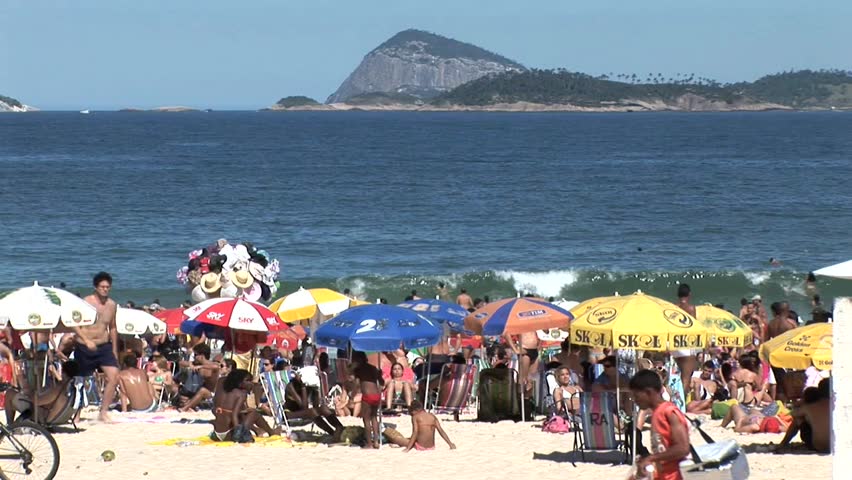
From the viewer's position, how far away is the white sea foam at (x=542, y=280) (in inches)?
1316

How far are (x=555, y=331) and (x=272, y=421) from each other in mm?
4789

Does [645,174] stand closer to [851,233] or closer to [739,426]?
[851,233]

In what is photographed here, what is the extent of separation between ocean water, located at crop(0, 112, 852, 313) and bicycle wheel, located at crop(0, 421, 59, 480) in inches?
840

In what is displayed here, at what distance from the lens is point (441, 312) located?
1611 cm

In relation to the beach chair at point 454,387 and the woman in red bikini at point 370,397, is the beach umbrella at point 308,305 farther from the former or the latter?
the woman in red bikini at point 370,397

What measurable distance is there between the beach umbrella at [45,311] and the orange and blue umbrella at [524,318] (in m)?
3.82

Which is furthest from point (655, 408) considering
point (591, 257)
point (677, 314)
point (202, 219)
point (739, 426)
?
point (202, 219)

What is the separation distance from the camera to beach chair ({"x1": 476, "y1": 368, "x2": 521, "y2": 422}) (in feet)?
45.3

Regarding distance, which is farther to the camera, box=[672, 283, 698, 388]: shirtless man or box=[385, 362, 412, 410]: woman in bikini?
box=[672, 283, 698, 388]: shirtless man

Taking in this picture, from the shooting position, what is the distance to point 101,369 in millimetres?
13156

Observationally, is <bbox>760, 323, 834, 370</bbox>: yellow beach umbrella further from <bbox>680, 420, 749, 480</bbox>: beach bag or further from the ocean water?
the ocean water

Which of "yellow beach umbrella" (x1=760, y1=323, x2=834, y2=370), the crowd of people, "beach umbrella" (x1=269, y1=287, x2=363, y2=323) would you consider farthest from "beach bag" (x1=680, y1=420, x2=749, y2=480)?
"beach umbrella" (x1=269, y1=287, x2=363, y2=323)

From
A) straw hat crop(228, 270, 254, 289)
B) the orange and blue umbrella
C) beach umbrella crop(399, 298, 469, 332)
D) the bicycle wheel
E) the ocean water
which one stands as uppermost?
the orange and blue umbrella

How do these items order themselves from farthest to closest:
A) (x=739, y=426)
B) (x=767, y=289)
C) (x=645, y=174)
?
(x=645, y=174) → (x=767, y=289) → (x=739, y=426)
